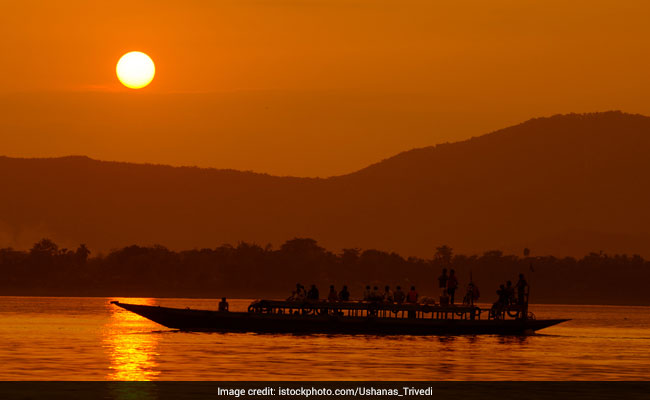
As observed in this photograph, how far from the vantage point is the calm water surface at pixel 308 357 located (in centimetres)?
5847

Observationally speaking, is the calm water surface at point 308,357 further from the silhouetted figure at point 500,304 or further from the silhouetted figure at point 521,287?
the silhouetted figure at point 521,287

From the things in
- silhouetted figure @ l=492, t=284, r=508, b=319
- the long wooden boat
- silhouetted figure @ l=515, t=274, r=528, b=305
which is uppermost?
silhouetted figure @ l=515, t=274, r=528, b=305

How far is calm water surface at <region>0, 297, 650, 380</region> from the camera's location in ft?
192

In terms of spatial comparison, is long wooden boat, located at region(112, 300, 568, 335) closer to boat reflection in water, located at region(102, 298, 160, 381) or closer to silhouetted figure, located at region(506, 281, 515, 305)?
silhouetted figure, located at region(506, 281, 515, 305)

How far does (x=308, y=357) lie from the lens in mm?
69125

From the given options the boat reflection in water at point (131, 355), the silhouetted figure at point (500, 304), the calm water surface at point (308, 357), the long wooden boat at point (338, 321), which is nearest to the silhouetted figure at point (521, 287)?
the silhouetted figure at point (500, 304)

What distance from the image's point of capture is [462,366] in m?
65.2

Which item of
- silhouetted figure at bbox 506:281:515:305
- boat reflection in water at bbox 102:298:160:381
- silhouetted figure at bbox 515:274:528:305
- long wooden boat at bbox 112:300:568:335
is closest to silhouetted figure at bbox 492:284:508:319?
silhouetted figure at bbox 506:281:515:305

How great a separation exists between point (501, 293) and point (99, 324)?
43.0 m

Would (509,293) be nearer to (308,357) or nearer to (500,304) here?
(500,304)

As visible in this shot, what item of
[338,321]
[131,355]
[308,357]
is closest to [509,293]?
[338,321]

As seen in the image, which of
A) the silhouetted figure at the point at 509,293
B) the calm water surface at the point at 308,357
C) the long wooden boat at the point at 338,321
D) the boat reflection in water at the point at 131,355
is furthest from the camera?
the silhouetted figure at the point at 509,293
